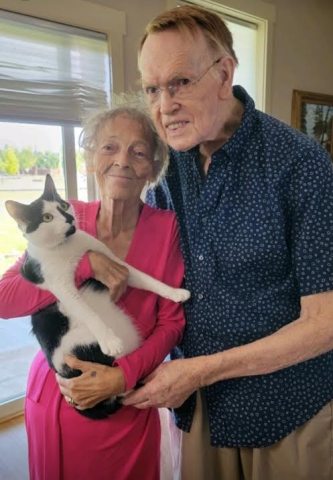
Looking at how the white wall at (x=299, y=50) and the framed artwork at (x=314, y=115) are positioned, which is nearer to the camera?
the white wall at (x=299, y=50)

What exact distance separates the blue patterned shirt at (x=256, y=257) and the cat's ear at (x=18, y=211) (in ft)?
1.22

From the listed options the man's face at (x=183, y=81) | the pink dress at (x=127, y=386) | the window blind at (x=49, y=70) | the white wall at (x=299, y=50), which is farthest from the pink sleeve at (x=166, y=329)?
the white wall at (x=299, y=50)

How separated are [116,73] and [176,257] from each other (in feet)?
5.13

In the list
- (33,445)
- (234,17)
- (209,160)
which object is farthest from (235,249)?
(234,17)

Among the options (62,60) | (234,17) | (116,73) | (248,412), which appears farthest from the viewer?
(234,17)

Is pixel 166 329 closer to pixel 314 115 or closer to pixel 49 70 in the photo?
pixel 49 70

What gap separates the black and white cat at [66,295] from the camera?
2.37ft

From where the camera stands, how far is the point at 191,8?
781 mm

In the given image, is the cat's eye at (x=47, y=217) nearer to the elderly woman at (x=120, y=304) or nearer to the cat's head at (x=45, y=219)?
the cat's head at (x=45, y=219)

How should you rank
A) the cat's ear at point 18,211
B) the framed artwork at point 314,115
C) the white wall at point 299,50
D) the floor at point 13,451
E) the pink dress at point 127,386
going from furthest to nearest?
the framed artwork at point 314,115 < the white wall at point 299,50 < the floor at point 13,451 < the pink dress at point 127,386 < the cat's ear at point 18,211

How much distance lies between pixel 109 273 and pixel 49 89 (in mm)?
1414

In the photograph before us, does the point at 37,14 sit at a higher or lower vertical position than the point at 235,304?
higher

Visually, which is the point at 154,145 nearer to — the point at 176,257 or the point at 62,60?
the point at 176,257

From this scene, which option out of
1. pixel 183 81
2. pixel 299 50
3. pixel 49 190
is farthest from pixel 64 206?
pixel 299 50
